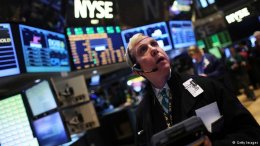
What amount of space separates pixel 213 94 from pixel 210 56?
5.20 meters

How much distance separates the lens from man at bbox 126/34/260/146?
1954 mm

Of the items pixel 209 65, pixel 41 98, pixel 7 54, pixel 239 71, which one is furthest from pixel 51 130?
pixel 239 71

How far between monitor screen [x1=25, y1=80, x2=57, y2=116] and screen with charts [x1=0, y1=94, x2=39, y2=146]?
0.34m

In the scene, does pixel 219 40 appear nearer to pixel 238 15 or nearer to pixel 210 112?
pixel 238 15

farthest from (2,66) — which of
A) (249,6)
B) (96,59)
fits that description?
(249,6)

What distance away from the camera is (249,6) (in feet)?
10.7

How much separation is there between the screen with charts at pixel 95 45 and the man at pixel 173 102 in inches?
159

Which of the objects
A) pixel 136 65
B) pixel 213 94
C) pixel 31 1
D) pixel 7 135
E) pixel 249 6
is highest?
pixel 31 1

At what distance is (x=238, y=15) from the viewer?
3.43 metres

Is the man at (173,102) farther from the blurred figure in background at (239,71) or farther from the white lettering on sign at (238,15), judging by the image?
the blurred figure in background at (239,71)

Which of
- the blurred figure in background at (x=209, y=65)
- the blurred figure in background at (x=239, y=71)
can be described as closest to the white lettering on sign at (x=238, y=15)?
the blurred figure in background at (x=209, y=65)

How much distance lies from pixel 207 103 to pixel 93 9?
3.63 metres

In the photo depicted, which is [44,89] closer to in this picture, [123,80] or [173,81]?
[173,81]

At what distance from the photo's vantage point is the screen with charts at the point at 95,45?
248 inches
